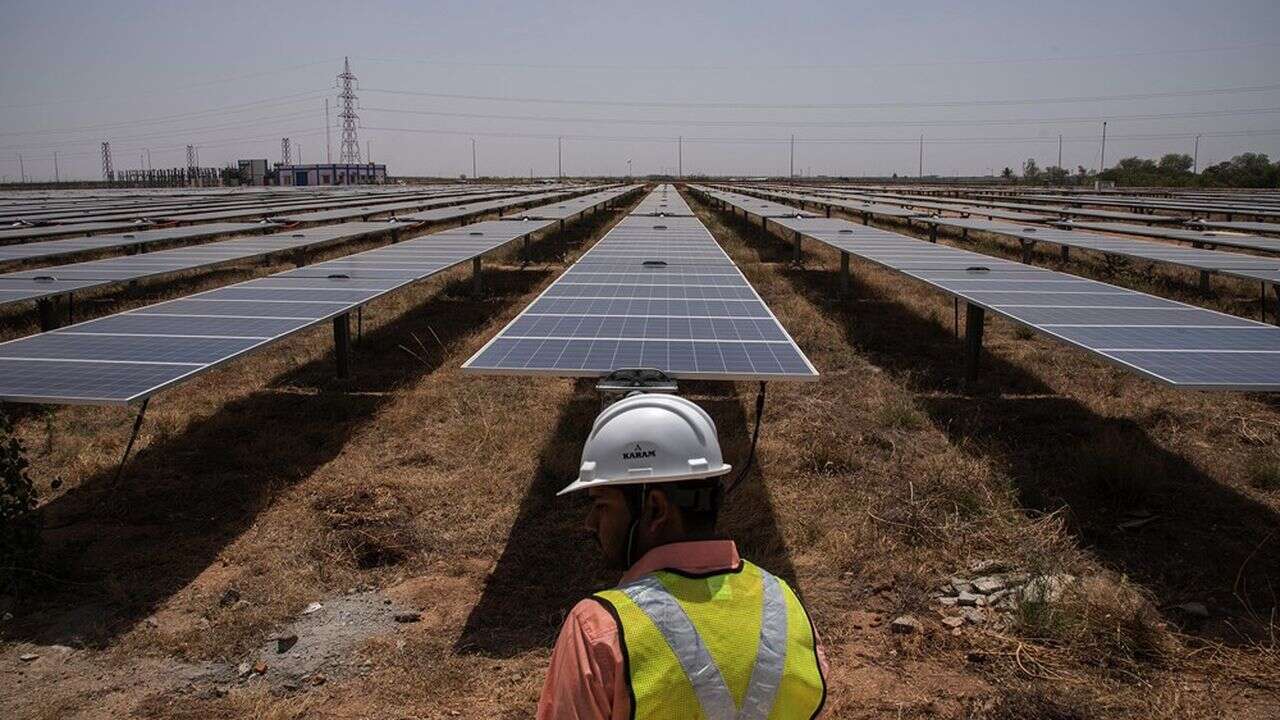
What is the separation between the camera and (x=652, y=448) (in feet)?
8.99

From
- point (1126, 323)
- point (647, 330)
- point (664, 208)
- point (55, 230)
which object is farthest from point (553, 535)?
point (664, 208)

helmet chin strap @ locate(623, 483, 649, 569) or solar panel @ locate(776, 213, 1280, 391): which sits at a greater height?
helmet chin strap @ locate(623, 483, 649, 569)

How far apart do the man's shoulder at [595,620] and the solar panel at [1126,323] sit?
213 inches

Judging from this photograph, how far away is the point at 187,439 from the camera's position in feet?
28.6

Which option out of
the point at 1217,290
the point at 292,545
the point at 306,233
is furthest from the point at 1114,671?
the point at 306,233

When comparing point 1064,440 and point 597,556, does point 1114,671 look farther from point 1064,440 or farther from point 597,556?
point 1064,440

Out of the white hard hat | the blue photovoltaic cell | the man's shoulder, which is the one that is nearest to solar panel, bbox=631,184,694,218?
the blue photovoltaic cell

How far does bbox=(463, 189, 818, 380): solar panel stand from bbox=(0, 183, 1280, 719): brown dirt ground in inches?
46.8

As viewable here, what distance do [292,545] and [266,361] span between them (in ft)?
20.8

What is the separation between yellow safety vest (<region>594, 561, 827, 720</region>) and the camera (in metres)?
2.06

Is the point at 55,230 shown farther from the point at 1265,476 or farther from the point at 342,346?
the point at 1265,476

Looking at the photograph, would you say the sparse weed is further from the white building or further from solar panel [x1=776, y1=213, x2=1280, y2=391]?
the white building

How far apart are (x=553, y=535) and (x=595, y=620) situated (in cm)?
454

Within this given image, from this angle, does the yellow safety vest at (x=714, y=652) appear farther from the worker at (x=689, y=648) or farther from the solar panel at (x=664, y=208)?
the solar panel at (x=664, y=208)
